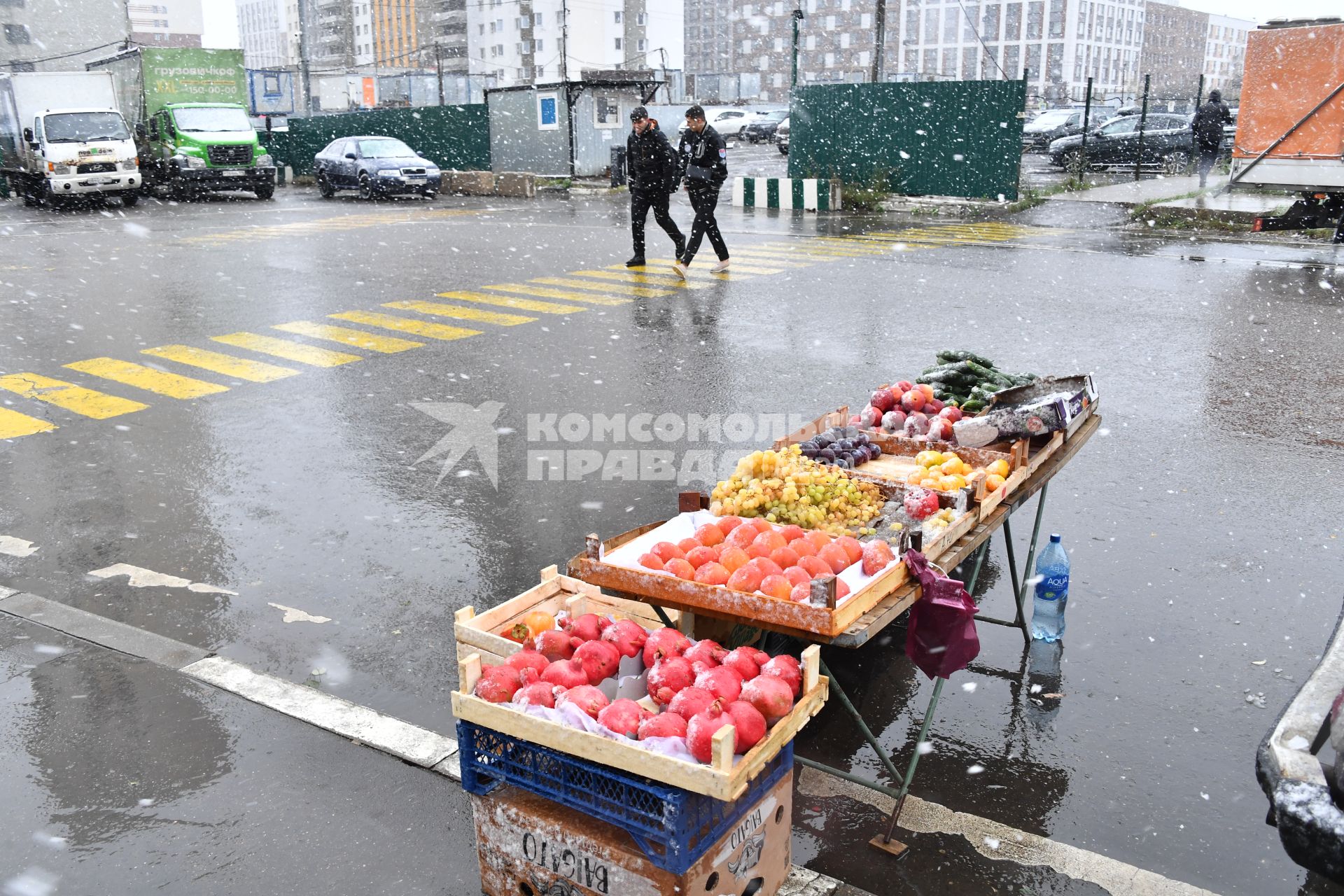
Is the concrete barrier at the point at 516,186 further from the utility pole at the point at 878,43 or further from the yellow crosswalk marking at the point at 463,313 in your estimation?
the yellow crosswalk marking at the point at 463,313

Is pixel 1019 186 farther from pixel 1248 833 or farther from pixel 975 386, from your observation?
pixel 1248 833

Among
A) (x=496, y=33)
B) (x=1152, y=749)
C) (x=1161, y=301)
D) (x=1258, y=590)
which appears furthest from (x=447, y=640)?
(x=496, y=33)

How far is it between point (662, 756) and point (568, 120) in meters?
32.3

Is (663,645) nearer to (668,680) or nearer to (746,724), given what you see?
(668,680)

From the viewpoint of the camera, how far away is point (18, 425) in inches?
341

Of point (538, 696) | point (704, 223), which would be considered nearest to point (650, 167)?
point (704, 223)

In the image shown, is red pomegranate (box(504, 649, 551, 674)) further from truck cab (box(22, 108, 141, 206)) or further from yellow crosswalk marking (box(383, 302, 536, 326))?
truck cab (box(22, 108, 141, 206))

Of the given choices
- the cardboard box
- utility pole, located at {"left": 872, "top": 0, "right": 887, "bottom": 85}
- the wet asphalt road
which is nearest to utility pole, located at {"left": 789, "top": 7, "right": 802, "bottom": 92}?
utility pole, located at {"left": 872, "top": 0, "right": 887, "bottom": 85}

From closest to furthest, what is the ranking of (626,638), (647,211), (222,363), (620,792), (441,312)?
1. (620,792)
2. (626,638)
3. (222,363)
4. (441,312)
5. (647,211)

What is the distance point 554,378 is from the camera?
9914mm

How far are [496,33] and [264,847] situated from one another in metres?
138

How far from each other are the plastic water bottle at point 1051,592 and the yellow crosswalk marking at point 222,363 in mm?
7476

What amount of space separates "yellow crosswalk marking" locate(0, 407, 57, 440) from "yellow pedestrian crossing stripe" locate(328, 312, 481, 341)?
4.05m

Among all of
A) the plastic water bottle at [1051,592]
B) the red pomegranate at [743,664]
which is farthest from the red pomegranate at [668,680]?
the plastic water bottle at [1051,592]
